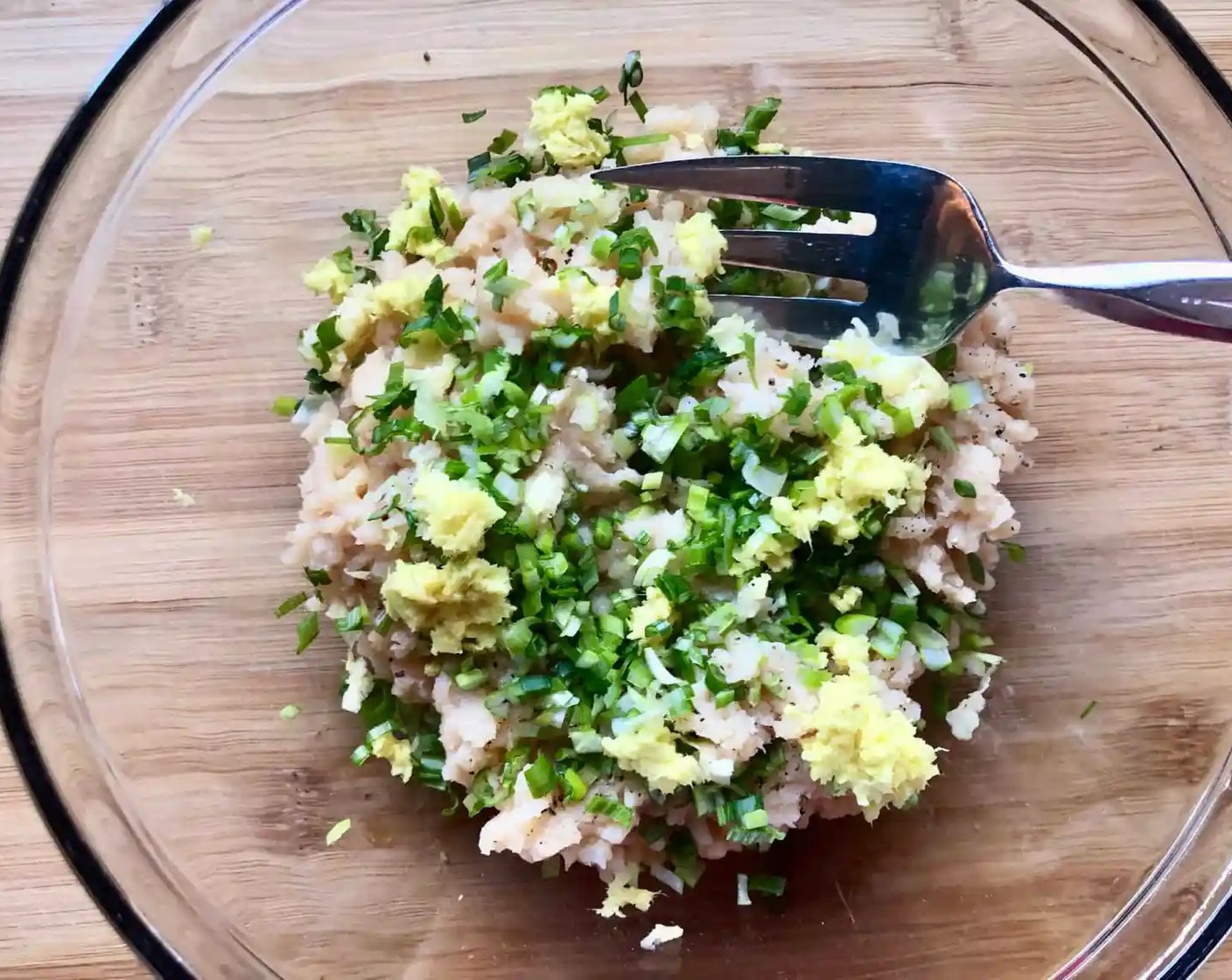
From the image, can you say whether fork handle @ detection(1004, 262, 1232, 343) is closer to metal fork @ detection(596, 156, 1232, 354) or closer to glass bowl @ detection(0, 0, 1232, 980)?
metal fork @ detection(596, 156, 1232, 354)

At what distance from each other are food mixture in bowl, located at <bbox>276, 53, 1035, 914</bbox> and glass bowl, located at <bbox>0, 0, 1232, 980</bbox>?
0.20 m

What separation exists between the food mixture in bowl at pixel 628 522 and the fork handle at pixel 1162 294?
0.14 m

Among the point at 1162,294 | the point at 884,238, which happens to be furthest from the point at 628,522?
the point at 1162,294

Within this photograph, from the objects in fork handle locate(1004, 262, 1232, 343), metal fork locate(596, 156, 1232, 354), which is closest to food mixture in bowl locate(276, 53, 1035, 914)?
metal fork locate(596, 156, 1232, 354)

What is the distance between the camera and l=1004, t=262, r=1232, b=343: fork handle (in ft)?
3.95

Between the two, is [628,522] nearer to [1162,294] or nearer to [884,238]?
[884,238]

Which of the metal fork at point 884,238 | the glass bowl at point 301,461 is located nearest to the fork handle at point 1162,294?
the metal fork at point 884,238

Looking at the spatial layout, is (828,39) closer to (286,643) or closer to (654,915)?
(286,643)

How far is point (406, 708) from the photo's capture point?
1434 mm

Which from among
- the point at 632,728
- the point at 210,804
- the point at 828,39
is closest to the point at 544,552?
the point at 632,728

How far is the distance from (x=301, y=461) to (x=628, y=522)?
0.52 meters

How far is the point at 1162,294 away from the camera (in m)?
1.22

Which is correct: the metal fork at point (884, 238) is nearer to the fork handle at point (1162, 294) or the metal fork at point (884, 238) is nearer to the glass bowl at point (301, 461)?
the fork handle at point (1162, 294)

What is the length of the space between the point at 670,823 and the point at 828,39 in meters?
1.12
